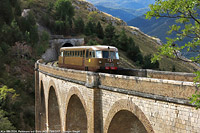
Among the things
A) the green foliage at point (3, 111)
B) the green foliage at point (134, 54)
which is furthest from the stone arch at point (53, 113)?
the green foliage at point (134, 54)

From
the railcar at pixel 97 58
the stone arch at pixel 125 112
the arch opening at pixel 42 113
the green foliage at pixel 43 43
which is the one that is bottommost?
the arch opening at pixel 42 113

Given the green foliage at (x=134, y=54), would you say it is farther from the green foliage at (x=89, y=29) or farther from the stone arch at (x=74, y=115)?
the stone arch at (x=74, y=115)

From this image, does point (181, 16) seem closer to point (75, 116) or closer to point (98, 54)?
point (98, 54)

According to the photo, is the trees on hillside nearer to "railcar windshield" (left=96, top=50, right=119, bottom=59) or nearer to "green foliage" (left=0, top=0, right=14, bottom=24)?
"railcar windshield" (left=96, top=50, right=119, bottom=59)

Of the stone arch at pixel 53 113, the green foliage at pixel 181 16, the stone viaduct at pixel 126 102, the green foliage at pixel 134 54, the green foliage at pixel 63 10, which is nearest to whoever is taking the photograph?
the green foliage at pixel 181 16

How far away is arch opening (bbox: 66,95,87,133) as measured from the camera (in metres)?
20.6

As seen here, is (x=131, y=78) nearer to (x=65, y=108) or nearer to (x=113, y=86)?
(x=113, y=86)

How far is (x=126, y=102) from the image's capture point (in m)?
12.6

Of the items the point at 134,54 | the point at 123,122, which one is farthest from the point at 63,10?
the point at 123,122

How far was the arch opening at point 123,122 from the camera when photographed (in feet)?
45.9

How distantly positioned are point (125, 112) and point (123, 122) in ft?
3.83

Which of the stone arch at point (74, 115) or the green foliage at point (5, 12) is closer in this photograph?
the stone arch at point (74, 115)

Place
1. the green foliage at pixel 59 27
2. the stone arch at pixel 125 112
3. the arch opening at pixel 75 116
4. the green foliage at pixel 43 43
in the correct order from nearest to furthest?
the stone arch at pixel 125 112 < the arch opening at pixel 75 116 < the green foliage at pixel 43 43 < the green foliage at pixel 59 27

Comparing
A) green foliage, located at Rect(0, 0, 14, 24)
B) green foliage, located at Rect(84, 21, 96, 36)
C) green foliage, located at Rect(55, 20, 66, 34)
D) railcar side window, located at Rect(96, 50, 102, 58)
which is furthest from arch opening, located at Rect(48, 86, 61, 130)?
green foliage, located at Rect(55, 20, 66, 34)
